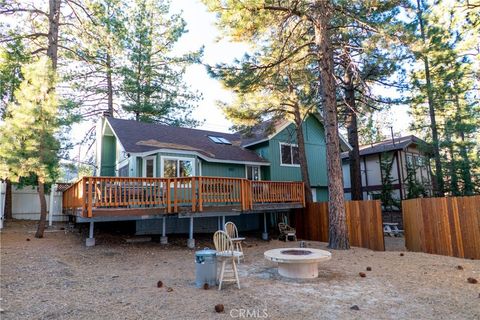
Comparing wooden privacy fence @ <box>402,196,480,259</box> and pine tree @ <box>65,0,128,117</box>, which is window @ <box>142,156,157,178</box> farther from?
wooden privacy fence @ <box>402,196,480,259</box>

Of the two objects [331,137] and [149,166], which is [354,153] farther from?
[149,166]

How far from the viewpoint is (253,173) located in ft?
50.4

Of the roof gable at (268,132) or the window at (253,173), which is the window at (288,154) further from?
the window at (253,173)

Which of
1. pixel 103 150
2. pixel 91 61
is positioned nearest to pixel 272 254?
pixel 103 150

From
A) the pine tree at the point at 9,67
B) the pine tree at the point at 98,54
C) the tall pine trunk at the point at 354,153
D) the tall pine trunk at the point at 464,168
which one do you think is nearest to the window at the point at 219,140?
the pine tree at the point at 98,54

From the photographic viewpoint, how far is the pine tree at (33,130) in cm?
915

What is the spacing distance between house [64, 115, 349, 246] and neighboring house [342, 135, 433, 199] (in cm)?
513

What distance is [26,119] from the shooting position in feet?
30.3

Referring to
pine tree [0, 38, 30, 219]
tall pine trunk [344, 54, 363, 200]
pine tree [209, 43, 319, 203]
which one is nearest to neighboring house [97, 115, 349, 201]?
pine tree [209, 43, 319, 203]

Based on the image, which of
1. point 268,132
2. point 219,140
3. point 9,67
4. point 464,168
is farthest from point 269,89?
point 464,168

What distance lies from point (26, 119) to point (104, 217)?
157 inches

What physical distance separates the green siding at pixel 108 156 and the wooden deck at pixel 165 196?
2793 mm

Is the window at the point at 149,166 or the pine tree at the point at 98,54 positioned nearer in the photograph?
the window at the point at 149,166

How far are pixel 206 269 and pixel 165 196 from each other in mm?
4344
